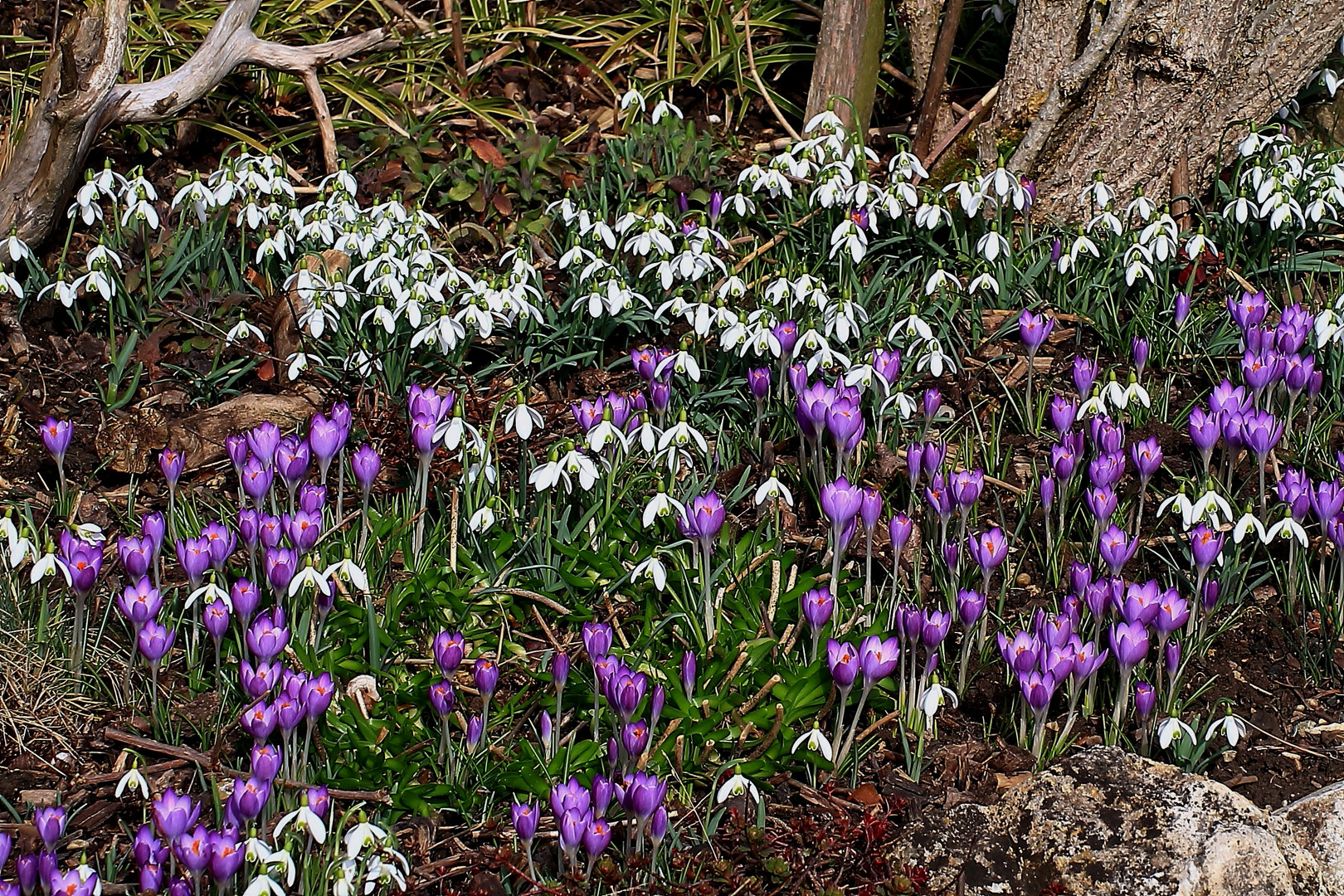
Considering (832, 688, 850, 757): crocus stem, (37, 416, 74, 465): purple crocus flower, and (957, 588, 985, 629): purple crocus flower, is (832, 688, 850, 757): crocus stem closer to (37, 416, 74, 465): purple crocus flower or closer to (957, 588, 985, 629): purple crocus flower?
(957, 588, 985, 629): purple crocus flower

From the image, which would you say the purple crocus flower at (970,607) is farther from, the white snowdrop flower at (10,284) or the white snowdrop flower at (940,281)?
the white snowdrop flower at (10,284)

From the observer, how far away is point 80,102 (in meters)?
4.12

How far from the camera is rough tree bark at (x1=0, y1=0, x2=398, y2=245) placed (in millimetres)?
4055

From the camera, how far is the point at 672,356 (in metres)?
3.34

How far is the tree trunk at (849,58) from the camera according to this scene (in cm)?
492

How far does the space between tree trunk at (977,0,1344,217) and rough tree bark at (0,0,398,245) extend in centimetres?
279

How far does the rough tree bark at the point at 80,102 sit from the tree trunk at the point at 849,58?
2094mm

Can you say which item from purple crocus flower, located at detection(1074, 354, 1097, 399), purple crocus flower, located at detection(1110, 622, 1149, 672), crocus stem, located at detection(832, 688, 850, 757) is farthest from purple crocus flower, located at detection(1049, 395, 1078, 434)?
crocus stem, located at detection(832, 688, 850, 757)

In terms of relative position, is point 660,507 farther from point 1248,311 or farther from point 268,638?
point 1248,311

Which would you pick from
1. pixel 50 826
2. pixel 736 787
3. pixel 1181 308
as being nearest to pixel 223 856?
pixel 50 826

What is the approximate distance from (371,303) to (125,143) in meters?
1.98

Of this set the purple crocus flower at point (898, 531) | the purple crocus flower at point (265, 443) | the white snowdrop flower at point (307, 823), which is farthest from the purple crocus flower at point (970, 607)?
the purple crocus flower at point (265, 443)

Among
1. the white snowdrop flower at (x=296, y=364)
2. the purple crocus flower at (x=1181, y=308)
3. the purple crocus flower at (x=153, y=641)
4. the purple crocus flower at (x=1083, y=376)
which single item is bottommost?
the purple crocus flower at (x=153, y=641)

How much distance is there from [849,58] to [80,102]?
2686 mm
